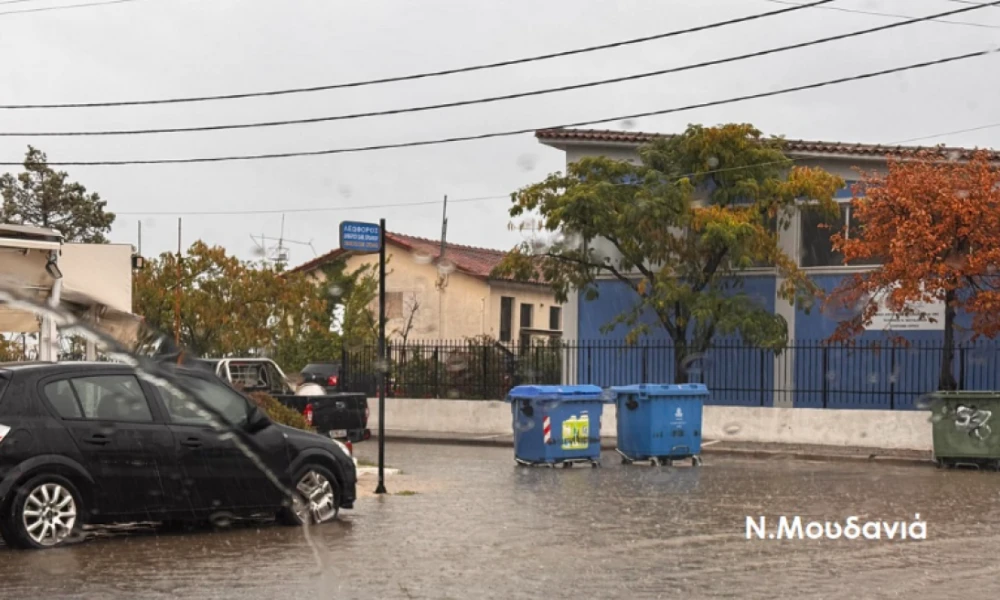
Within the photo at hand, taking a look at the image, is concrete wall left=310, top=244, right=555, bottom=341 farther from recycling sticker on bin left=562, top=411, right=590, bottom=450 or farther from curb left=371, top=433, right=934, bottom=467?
recycling sticker on bin left=562, top=411, right=590, bottom=450

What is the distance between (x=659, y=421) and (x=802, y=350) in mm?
9847

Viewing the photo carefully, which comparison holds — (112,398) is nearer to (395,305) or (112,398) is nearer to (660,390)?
(660,390)

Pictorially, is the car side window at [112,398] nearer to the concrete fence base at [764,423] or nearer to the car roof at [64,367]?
the car roof at [64,367]

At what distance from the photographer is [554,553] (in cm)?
1155

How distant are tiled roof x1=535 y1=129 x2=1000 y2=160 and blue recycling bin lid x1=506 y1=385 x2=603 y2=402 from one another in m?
10.4

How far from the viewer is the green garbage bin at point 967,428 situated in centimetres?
2450

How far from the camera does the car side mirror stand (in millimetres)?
13086

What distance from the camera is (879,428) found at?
28406 millimetres

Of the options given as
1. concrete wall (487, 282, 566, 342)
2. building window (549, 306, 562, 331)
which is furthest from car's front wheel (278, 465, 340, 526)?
building window (549, 306, 562, 331)

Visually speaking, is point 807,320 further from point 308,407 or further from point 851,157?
point 308,407

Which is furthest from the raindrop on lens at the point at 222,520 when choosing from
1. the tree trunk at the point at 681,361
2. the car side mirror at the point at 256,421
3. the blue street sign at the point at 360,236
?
the tree trunk at the point at 681,361

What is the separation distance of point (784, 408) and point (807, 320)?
384cm

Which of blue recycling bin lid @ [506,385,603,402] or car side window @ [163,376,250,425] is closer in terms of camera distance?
car side window @ [163,376,250,425]

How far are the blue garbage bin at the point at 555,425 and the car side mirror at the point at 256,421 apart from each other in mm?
10139
